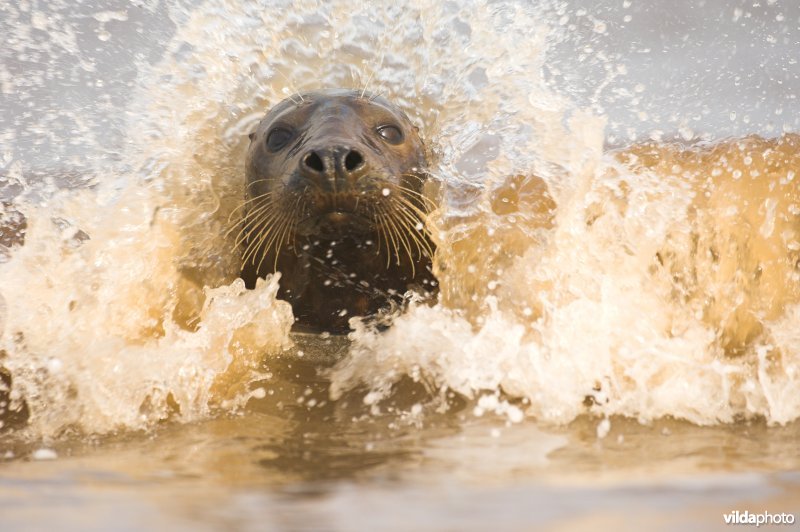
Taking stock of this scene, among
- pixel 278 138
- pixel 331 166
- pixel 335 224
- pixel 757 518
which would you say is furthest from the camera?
pixel 278 138

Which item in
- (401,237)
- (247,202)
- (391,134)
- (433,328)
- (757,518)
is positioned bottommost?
(757,518)

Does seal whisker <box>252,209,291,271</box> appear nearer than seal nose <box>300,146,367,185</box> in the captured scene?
No

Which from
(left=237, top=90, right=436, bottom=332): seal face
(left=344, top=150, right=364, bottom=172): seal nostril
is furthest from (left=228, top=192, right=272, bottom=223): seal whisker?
(left=344, top=150, right=364, bottom=172): seal nostril

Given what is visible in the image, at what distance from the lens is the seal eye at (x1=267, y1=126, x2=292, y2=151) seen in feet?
14.6

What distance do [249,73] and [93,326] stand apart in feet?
8.62

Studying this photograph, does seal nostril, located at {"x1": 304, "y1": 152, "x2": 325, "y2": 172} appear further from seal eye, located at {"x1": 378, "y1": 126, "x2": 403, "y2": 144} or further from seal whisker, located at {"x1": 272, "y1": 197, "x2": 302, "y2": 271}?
seal eye, located at {"x1": 378, "y1": 126, "x2": 403, "y2": 144}

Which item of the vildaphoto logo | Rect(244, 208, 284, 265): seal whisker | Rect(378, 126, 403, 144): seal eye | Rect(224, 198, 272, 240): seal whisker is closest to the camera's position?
the vildaphoto logo

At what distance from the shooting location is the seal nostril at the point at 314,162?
12.2ft

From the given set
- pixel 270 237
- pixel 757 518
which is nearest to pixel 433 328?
pixel 270 237

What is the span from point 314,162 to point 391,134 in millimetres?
844

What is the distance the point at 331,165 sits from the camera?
3.71 metres

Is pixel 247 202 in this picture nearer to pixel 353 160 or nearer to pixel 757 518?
pixel 353 160

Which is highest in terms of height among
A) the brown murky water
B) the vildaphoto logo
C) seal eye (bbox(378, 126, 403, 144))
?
seal eye (bbox(378, 126, 403, 144))

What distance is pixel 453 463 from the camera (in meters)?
2.34
